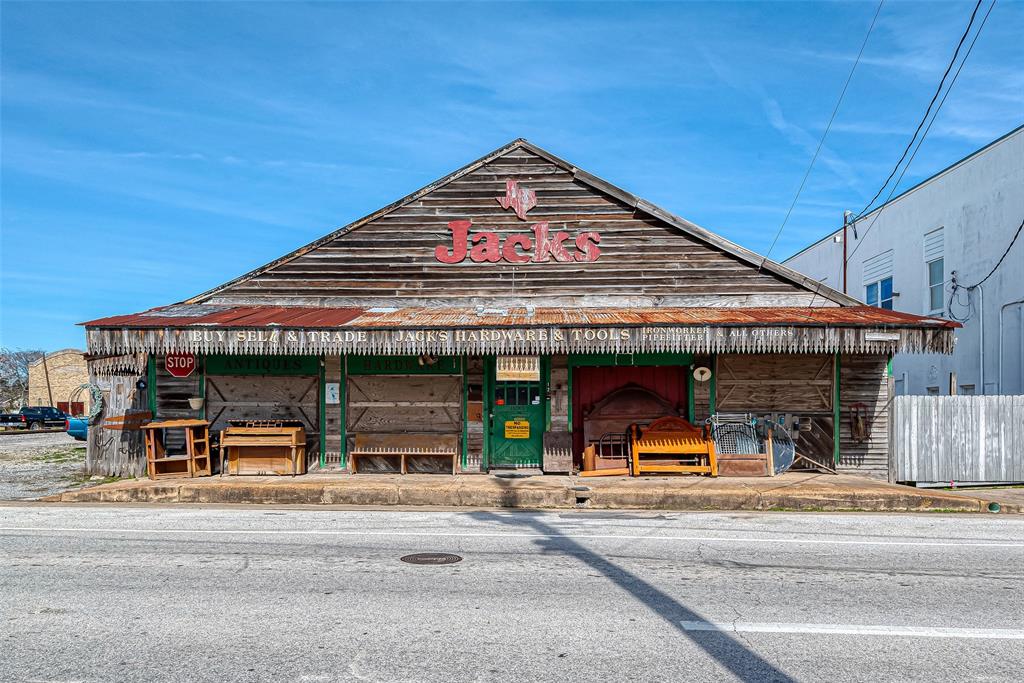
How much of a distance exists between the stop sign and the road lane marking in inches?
481

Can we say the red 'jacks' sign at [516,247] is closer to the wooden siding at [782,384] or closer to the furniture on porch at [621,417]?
the furniture on porch at [621,417]

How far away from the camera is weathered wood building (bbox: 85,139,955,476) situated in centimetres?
1362

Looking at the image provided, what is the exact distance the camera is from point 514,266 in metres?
16.2

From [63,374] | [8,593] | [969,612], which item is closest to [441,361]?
[8,593]

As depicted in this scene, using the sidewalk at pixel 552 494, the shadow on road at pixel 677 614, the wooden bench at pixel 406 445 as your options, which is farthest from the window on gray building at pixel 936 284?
the shadow on road at pixel 677 614

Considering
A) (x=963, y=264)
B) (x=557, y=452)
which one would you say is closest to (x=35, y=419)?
(x=557, y=452)

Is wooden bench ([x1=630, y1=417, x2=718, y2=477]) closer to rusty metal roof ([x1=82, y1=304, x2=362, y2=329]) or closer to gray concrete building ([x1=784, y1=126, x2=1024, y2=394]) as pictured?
rusty metal roof ([x1=82, y1=304, x2=362, y2=329])

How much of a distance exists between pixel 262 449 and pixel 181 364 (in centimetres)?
238

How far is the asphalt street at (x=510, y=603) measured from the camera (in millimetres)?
4887

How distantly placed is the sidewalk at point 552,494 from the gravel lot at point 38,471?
1.40m

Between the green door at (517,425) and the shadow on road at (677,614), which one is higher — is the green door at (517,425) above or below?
above

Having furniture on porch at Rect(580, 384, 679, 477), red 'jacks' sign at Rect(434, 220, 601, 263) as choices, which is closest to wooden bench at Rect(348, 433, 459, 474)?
furniture on porch at Rect(580, 384, 679, 477)

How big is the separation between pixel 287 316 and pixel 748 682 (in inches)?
470

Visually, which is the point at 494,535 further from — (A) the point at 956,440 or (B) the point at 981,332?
(B) the point at 981,332
